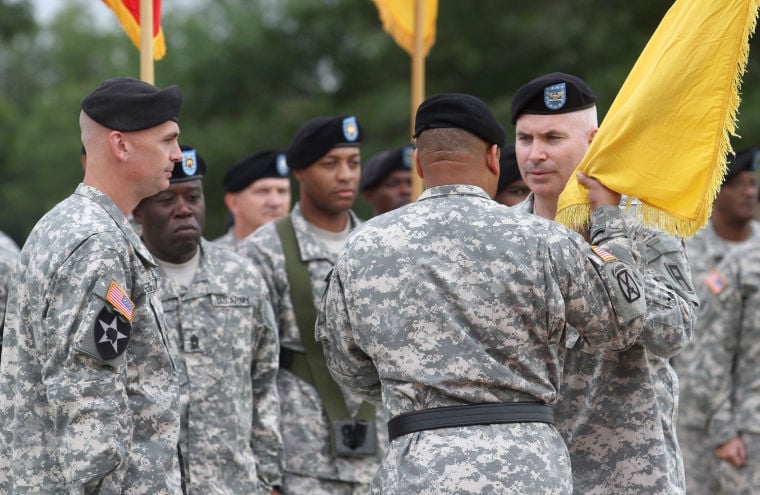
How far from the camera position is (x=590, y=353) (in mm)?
5336

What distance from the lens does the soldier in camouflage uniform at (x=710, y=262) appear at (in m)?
9.11

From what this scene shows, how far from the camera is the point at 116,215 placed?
4941mm

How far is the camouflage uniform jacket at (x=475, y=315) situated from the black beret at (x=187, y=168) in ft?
6.36

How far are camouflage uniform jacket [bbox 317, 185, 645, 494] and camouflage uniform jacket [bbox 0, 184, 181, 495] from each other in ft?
2.53

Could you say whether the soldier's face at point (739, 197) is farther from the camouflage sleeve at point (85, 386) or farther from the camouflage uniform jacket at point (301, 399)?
the camouflage sleeve at point (85, 386)

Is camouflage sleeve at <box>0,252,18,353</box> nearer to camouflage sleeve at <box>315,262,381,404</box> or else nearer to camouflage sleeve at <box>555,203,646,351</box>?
camouflage sleeve at <box>315,262,381,404</box>

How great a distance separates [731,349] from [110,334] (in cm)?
538

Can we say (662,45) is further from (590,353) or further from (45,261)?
(45,261)

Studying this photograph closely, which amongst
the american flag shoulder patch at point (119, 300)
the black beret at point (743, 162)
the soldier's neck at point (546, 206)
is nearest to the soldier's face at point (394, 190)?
the black beret at point (743, 162)

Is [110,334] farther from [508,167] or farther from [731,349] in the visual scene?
[731,349]

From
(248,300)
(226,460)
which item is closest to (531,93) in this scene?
(248,300)

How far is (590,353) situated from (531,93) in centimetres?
116

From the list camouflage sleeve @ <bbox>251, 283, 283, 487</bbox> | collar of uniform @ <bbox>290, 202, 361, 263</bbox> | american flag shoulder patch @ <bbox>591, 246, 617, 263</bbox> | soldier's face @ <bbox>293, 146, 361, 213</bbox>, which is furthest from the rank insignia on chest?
soldier's face @ <bbox>293, 146, 361, 213</bbox>

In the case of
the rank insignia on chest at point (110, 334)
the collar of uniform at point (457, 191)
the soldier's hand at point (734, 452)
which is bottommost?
the soldier's hand at point (734, 452)
